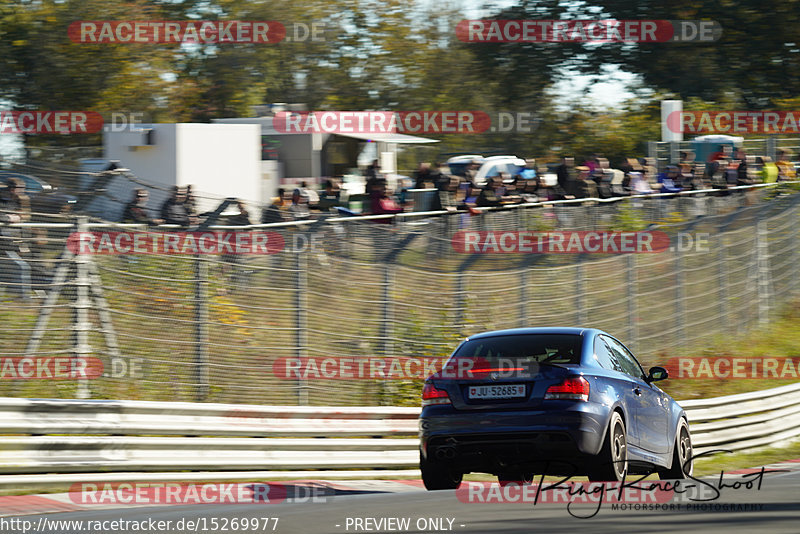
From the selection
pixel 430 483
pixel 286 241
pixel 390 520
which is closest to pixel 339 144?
pixel 286 241

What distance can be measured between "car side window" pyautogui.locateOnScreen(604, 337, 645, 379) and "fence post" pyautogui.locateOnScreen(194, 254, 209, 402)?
4.75m

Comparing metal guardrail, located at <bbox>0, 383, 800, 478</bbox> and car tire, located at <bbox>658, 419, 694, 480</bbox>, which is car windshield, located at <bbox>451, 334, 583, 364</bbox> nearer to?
car tire, located at <bbox>658, 419, 694, 480</bbox>

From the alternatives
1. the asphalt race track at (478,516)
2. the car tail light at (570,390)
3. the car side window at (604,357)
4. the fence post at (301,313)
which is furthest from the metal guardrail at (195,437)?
the car tail light at (570,390)

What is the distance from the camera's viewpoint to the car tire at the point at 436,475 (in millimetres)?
10234

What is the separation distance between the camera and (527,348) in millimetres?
10172

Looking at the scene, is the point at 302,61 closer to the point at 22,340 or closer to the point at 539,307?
the point at 539,307

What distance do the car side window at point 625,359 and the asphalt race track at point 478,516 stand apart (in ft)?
8.30

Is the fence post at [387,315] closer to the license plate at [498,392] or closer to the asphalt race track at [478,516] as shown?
the license plate at [498,392]

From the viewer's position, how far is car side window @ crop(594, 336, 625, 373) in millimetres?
10328

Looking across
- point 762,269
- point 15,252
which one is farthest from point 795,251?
point 15,252

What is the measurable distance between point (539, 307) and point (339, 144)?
9.54 meters

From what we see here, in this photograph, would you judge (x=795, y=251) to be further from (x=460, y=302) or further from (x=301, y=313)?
(x=301, y=313)

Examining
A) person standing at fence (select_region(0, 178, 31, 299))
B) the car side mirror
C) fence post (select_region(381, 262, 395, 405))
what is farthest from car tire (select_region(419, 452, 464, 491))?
fence post (select_region(381, 262, 395, 405))

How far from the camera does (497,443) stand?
32.0 ft
